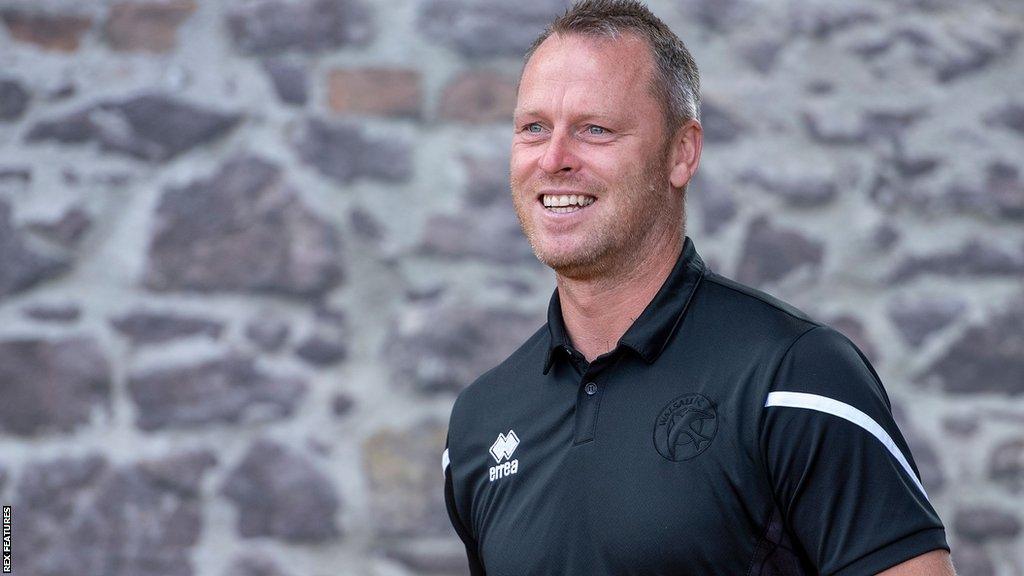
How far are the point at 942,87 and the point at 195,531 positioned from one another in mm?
2385

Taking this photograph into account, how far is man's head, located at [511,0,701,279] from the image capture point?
1699 millimetres

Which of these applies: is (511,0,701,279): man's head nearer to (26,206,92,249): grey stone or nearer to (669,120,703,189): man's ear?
(669,120,703,189): man's ear

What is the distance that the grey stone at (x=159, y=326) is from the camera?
3.00 meters

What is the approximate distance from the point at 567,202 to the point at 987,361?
6.21 feet

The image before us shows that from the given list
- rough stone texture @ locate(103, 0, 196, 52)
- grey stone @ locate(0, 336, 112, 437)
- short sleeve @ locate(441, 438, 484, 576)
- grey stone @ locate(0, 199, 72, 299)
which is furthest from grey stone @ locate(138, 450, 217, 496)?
short sleeve @ locate(441, 438, 484, 576)

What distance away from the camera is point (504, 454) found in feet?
5.82

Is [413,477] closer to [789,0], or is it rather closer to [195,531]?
[195,531]

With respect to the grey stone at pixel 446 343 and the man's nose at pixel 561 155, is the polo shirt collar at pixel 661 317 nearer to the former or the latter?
the man's nose at pixel 561 155

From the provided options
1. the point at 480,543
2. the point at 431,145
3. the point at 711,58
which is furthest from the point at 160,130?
the point at 480,543

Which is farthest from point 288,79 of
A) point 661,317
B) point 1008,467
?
point 1008,467

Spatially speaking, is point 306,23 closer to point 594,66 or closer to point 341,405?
point 341,405

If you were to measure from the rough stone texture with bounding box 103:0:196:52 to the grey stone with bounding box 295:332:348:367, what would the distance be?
2.91 feet

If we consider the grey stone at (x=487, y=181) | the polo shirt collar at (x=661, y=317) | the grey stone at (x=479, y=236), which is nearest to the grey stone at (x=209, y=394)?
the grey stone at (x=479, y=236)

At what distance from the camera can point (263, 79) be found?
3.12m
